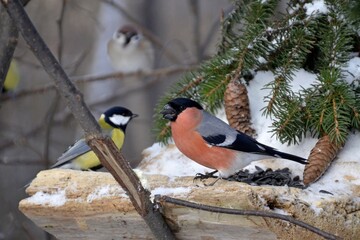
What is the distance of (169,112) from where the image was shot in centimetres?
238

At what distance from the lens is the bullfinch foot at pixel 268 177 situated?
7.35 feet

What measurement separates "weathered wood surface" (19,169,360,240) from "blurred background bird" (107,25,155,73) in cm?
364

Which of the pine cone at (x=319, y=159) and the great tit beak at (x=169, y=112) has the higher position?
the great tit beak at (x=169, y=112)

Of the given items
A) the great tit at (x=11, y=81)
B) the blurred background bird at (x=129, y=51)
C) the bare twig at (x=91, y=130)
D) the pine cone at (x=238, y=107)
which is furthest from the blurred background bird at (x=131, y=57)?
the bare twig at (x=91, y=130)

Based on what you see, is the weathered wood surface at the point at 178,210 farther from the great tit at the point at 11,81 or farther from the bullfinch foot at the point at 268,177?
the great tit at the point at 11,81

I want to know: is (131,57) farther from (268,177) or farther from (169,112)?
(268,177)

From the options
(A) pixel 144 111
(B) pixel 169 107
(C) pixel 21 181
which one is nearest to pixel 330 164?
(B) pixel 169 107

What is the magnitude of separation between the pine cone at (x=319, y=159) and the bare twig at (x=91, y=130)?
1.56 feet

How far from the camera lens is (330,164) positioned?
2.24 m

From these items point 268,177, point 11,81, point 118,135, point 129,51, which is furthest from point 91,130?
point 129,51

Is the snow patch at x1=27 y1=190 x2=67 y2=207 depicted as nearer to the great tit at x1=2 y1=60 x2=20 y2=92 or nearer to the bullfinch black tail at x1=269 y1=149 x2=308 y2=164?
the bullfinch black tail at x1=269 y1=149 x2=308 y2=164

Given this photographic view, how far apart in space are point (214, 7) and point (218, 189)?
7113 millimetres

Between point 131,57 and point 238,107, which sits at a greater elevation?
point 131,57

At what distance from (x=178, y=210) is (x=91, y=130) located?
365mm
